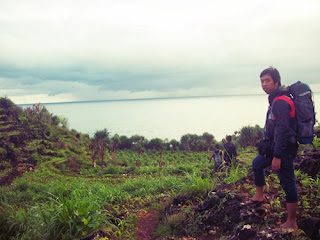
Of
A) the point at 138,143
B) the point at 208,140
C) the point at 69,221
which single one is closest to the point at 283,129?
the point at 69,221

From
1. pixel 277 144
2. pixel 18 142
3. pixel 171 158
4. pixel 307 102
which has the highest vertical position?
pixel 307 102

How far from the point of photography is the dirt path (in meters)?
5.43

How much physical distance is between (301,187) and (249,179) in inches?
54.2

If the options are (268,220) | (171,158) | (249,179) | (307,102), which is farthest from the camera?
(171,158)

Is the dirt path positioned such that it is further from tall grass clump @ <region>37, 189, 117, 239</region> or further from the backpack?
the backpack

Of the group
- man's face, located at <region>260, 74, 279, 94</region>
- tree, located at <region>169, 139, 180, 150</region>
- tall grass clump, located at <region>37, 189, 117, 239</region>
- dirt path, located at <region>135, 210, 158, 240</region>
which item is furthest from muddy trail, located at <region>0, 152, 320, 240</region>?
tree, located at <region>169, 139, 180, 150</region>

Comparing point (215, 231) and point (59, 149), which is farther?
point (59, 149)

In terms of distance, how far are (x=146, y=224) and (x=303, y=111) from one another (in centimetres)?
410

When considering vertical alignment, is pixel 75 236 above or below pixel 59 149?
above

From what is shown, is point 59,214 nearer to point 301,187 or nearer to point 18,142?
point 301,187

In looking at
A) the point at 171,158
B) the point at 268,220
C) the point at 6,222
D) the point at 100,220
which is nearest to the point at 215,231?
the point at 268,220

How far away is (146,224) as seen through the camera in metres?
5.99

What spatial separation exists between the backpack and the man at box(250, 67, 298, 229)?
6cm

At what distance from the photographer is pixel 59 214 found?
189 inches
